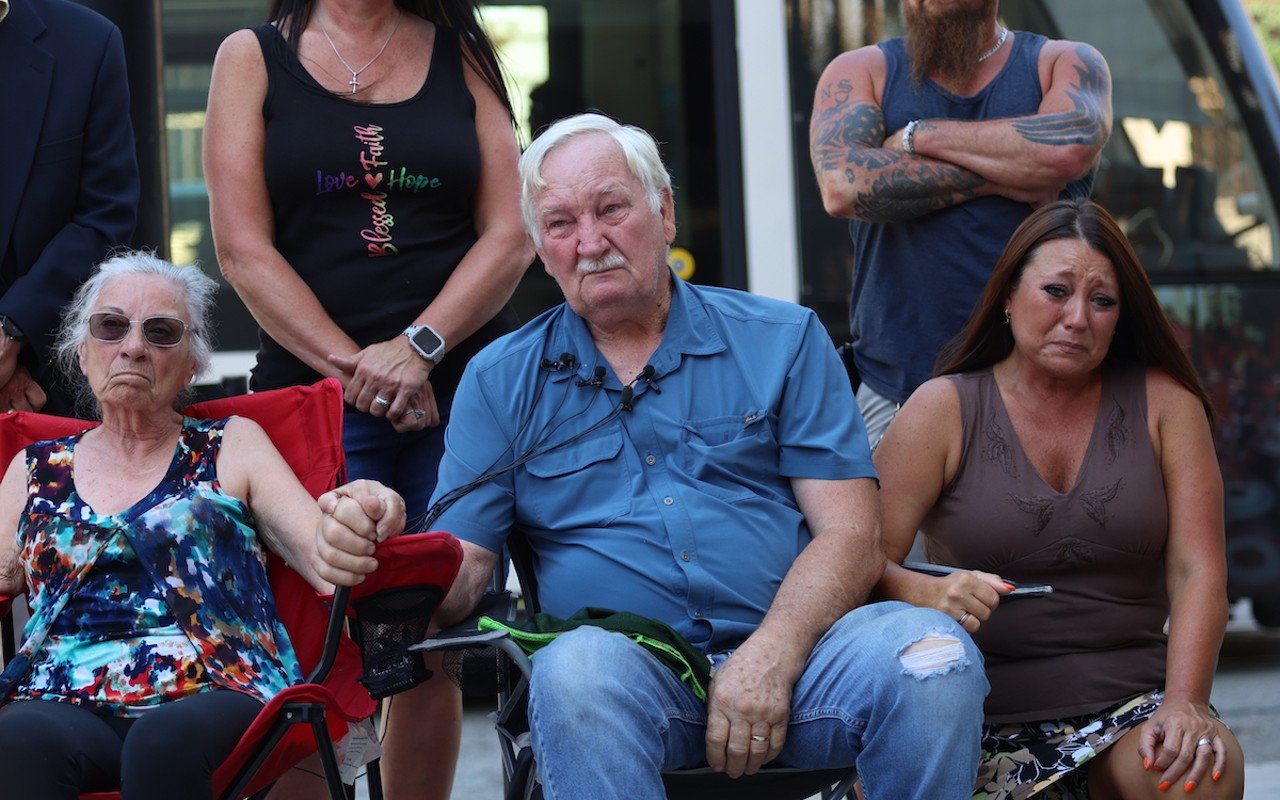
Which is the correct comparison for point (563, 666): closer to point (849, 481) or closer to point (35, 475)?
point (849, 481)

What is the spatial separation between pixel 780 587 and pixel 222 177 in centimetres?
156

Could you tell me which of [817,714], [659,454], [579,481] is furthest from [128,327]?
[817,714]

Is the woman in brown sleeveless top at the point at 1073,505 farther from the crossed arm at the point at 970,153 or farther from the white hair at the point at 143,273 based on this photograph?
the white hair at the point at 143,273

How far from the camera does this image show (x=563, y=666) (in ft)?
8.47

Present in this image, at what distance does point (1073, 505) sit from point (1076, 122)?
98 cm

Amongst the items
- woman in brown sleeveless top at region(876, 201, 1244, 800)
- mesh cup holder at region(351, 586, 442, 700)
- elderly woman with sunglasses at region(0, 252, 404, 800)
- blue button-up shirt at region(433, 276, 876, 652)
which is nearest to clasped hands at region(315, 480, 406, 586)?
elderly woman with sunglasses at region(0, 252, 404, 800)

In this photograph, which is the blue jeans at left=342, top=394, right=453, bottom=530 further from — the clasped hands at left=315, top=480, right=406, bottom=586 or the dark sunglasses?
the clasped hands at left=315, top=480, right=406, bottom=586

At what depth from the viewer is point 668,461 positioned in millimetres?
3014

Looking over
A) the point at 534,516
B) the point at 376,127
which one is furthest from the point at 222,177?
the point at 534,516

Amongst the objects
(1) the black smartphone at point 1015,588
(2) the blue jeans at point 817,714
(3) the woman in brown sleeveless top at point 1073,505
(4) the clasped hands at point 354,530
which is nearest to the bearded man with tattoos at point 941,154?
(3) the woman in brown sleeveless top at point 1073,505

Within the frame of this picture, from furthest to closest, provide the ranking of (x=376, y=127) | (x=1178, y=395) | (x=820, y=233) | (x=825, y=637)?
(x=820, y=233) → (x=376, y=127) → (x=1178, y=395) → (x=825, y=637)

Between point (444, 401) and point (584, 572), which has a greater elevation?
point (444, 401)

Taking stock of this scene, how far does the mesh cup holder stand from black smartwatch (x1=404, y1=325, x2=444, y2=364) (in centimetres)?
71

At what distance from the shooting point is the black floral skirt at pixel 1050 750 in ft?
9.61
